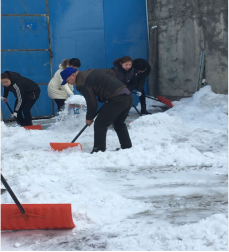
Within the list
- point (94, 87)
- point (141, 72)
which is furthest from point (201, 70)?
point (94, 87)

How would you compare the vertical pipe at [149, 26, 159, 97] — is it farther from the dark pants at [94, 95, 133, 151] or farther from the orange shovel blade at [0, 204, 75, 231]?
the orange shovel blade at [0, 204, 75, 231]

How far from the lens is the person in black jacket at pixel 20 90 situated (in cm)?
734

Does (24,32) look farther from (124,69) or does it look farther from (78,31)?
(124,69)

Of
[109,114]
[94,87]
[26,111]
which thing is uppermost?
[94,87]

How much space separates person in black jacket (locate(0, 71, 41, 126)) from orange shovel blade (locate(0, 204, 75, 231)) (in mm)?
4062

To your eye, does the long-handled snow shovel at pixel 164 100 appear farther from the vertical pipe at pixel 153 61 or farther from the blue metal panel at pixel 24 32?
the blue metal panel at pixel 24 32

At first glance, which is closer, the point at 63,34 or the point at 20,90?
the point at 20,90

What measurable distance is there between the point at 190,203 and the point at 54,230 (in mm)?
1187

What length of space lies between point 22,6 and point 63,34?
41.6 inches

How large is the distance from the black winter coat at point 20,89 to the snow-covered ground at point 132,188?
2.43 ft

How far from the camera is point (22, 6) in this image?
31.0ft

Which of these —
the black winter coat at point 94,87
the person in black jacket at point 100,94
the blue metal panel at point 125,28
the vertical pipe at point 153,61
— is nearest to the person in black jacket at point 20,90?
the person in black jacket at point 100,94

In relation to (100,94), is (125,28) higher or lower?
higher

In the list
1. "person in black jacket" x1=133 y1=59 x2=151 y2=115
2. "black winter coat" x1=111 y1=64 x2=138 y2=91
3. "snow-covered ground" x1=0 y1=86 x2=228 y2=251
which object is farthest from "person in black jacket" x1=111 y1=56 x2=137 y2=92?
"snow-covered ground" x1=0 y1=86 x2=228 y2=251
